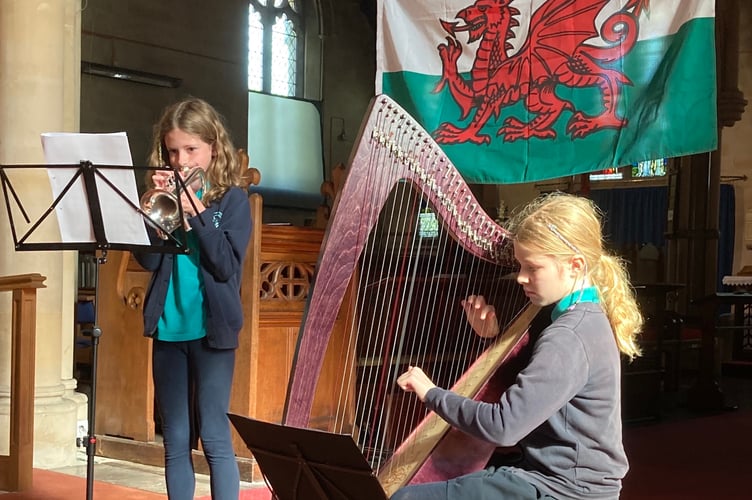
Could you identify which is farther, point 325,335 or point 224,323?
point 224,323

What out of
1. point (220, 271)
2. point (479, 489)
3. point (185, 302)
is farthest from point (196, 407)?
point (479, 489)

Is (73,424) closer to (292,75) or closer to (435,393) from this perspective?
(435,393)

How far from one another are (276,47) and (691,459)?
36.0 ft

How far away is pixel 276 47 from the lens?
48.7 feet

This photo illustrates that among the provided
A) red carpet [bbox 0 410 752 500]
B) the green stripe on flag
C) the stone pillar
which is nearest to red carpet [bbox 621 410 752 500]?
red carpet [bbox 0 410 752 500]

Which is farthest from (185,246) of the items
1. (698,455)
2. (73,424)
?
(698,455)

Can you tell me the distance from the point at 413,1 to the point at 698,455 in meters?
2.87

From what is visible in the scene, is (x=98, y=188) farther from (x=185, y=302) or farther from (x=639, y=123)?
(x=639, y=123)

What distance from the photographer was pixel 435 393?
2.02m

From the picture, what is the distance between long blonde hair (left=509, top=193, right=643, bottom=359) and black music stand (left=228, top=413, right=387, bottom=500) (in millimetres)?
595

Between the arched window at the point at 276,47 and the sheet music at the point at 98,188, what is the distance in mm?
11919

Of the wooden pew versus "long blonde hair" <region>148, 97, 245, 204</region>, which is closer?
"long blonde hair" <region>148, 97, 245, 204</region>

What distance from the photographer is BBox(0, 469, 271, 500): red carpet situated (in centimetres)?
403

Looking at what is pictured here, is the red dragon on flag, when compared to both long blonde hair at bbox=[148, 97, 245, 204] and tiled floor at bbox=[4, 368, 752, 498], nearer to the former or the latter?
long blonde hair at bbox=[148, 97, 245, 204]
